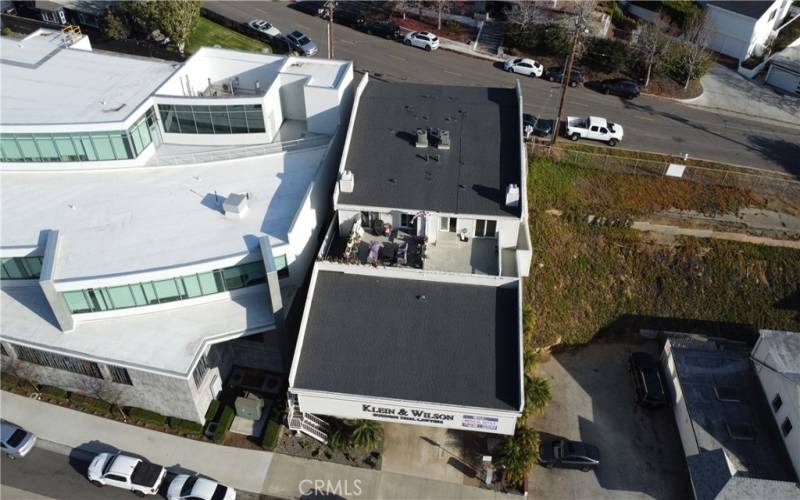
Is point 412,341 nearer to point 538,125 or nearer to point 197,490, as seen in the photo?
point 197,490

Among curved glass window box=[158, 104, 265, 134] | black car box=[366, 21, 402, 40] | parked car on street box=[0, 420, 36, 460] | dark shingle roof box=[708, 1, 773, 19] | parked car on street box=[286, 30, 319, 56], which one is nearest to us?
parked car on street box=[0, 420, 36, 460]

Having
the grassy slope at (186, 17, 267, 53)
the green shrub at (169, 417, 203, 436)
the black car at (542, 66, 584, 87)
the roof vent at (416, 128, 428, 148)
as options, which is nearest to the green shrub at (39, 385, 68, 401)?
the green shrub at (169, 417, 203, 436)

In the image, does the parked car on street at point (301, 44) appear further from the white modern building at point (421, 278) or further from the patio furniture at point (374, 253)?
the patio furniture at point (374, 253)

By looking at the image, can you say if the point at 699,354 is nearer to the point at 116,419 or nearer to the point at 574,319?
the point at 574,319

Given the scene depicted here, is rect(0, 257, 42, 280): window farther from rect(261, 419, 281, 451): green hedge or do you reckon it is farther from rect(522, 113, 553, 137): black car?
rect(522, 113, 553, 137): black car

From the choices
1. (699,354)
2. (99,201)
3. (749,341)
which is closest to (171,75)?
(99,201)

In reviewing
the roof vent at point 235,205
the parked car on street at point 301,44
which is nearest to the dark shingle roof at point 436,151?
the roof vent at point 235,205
